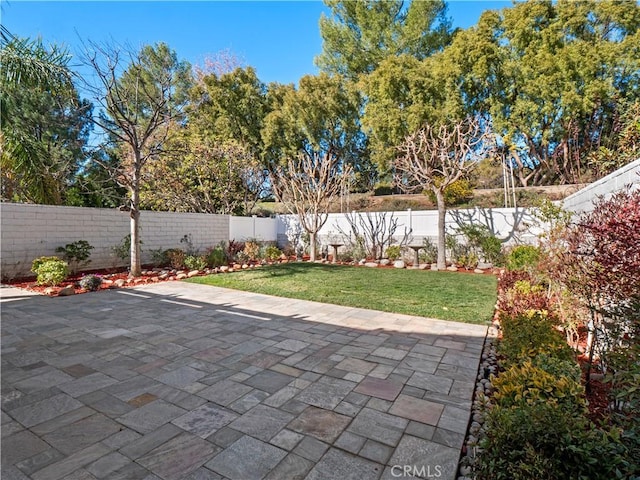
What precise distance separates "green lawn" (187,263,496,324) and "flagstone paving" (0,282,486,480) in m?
0.75

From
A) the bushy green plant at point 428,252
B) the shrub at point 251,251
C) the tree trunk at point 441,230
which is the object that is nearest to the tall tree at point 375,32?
the tree trunk at point 441,230

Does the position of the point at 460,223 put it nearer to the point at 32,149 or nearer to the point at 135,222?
the point at 135,222

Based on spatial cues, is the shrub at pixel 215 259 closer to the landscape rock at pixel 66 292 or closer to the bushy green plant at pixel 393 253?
the landscape rock at pixel 66 292

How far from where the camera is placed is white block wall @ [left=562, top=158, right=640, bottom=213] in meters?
2.72

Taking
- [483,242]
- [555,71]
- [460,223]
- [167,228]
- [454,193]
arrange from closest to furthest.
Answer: [483,242], [167,228], [460,223], [555,71], [454,193]

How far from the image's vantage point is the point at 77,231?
7551 mm

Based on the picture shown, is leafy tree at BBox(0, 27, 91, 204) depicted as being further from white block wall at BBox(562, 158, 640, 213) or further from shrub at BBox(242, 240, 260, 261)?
white block wall at BBox(562, 158, 640, 213)

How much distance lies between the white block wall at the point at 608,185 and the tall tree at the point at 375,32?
14.3 m

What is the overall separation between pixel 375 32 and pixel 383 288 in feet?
52.7

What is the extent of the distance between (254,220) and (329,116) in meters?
7.84

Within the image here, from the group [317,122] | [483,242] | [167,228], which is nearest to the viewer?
[483,242]

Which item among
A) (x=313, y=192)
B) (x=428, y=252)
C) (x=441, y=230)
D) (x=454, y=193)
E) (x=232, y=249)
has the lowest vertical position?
(x=428, y=252)

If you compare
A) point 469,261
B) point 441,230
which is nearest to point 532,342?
point 441,230

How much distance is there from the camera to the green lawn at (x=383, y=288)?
16.1ft
